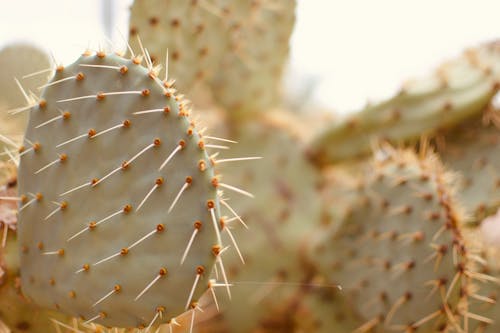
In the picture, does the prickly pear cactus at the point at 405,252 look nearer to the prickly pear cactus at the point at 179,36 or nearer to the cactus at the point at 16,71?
the prickly pear cactus at the point at 179,36

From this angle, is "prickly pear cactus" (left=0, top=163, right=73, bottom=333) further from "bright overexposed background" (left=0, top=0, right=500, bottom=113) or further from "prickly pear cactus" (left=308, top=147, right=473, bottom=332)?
"bright overexposed background" (left=0, top=0, right=500, bottom=113)

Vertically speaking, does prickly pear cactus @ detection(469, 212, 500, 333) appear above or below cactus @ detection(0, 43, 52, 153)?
below

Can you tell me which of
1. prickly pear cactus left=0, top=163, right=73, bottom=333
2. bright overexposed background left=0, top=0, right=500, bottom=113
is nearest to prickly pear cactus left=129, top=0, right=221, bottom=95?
prickly pear cactus left=0, top=163, right=73, bottom=333

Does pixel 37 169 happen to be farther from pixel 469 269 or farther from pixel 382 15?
pixel 382 15

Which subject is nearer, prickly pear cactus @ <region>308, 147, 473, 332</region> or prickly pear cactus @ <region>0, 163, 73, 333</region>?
prickly pear cactus @ <region>0, 163, 73, 333</region>

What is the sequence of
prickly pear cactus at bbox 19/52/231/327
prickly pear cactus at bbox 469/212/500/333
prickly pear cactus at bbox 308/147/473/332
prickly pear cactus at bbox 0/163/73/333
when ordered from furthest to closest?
prickly pear cactus at bbox 469/212/500/333 < prickly pear cactus at bbox 308/147/473/332 < prickly pear cactus at bbox 0/163/73/333 < prickly pear cactus at bbox 19/52/231/327

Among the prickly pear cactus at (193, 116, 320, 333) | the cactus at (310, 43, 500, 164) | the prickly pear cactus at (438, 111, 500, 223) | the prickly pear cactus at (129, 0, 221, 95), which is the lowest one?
the prickly pear cactus at (193, 116, 320, 333)

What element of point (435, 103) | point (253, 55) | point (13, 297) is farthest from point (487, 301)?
point (13, 297)

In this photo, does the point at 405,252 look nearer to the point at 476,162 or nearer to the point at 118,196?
the point at 476,162
